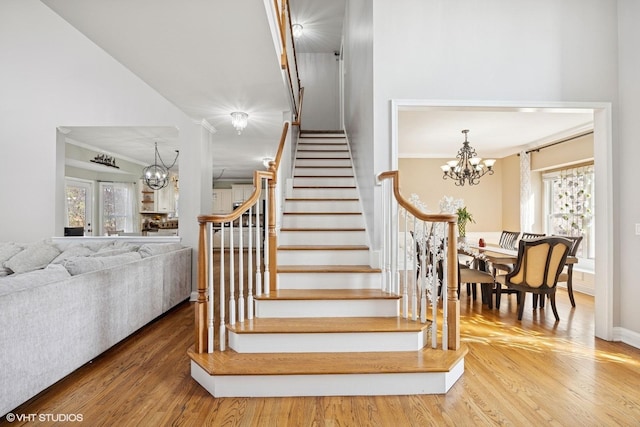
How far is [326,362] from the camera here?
7.85 feet

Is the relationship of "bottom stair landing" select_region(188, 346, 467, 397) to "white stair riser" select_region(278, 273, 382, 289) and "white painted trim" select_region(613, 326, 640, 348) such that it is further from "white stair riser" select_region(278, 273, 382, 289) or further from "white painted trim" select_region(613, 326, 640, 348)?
"white painted trim" select_region(613, 326, 640, 348)

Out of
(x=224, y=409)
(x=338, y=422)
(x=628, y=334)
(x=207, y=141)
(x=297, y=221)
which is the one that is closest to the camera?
(x=338, y=422)

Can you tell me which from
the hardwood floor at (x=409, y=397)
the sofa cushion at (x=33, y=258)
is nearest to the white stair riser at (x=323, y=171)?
the hardwood floor at (x=409, y=397)

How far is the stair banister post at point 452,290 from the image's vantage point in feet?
8.45

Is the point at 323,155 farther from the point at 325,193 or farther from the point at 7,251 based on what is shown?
the point at 7,251

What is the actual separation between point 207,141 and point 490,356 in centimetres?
455

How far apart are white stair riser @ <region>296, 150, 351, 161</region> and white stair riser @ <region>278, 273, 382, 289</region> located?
2847mm

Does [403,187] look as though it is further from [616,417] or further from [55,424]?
[55,424]

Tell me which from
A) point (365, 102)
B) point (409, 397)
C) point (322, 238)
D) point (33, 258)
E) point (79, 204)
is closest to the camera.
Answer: point (409, 397)

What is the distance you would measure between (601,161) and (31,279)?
4.94 meters

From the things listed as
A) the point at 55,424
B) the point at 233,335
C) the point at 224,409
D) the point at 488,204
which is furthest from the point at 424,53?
the point at 488,204

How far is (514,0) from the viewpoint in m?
3.43

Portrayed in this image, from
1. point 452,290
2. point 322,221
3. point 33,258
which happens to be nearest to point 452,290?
point 452,290

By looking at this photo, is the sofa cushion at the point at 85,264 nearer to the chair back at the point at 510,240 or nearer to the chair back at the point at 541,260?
the chair back at the point at 541,260
